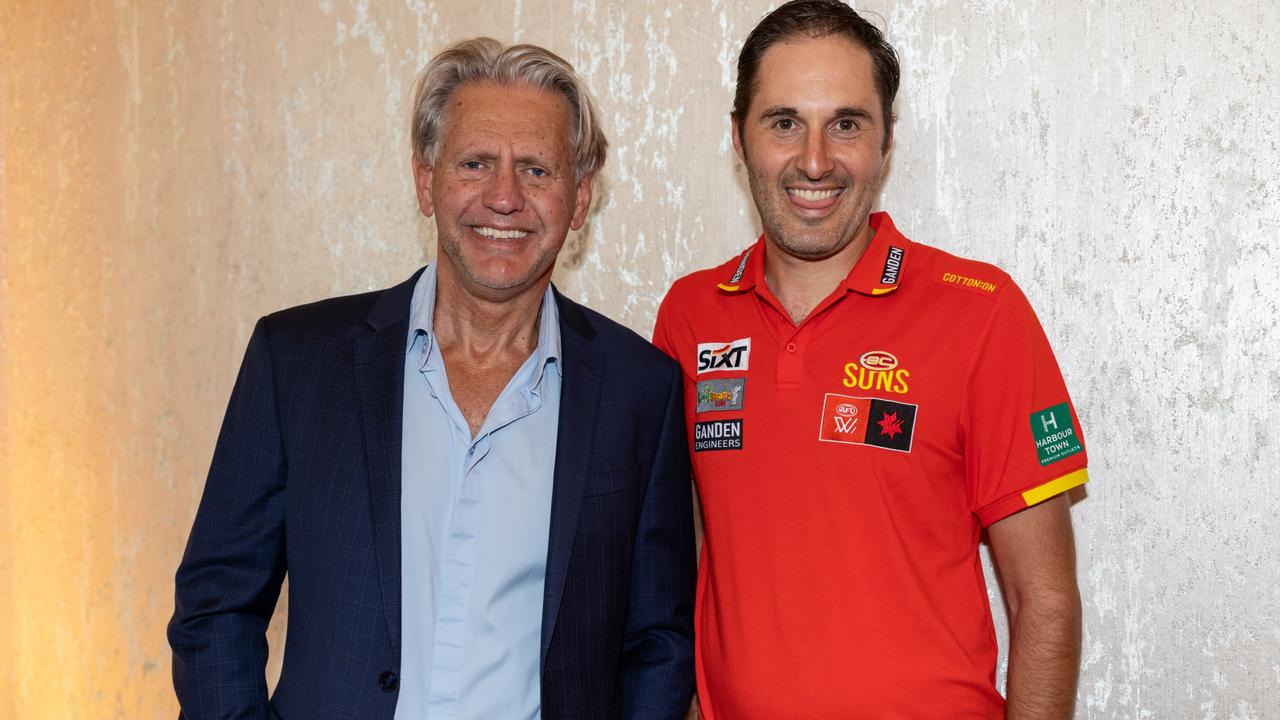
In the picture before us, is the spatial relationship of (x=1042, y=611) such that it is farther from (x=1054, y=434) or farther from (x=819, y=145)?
(x=819, y=145)

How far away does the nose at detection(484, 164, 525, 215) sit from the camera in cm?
186

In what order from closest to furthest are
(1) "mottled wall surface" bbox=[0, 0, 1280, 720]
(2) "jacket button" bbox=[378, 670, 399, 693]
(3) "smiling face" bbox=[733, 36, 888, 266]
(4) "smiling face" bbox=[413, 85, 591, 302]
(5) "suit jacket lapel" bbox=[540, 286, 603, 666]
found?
(2) "jacket button" bbox=[378, 670, 399, 693], (5) "suit jacket lapel" bbox=[540, 286, 603, 666], (4) "smiling face" bbox=[413, 85, 591, 302], (3) "smiling face" bbox=[733, 36, 888, 266], (1) "mottled wall surface" bbox=[0, 0, 1280, 720]

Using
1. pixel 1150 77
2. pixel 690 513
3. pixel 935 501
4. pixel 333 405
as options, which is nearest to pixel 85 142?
pixel 333 405

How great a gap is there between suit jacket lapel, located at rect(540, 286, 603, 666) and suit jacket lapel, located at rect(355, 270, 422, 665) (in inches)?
10.3

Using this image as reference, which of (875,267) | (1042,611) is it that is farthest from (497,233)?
(1042,611)

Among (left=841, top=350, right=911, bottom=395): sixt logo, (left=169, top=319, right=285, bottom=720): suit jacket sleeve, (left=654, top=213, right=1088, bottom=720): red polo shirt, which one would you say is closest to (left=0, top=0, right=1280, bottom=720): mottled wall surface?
(left=654, top=213, right=1088, bottom=720): red polo shirt

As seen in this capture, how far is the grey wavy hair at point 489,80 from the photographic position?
195cm

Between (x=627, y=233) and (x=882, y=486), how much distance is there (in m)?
1.04

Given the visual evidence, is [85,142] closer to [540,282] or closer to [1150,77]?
[540,282]

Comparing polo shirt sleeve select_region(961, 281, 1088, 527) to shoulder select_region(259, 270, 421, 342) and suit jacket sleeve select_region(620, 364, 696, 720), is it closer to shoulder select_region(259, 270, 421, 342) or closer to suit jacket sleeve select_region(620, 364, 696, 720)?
suit jacket sleeve select_region(620, 364, 696, 720)

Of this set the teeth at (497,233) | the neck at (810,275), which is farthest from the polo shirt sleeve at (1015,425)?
the teeth at (497,233)

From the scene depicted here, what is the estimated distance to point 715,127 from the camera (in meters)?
2.54

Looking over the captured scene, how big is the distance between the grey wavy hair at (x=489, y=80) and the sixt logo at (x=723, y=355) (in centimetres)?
45

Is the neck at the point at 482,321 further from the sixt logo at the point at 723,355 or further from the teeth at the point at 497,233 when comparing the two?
the sixt logo at the point at 723,355
